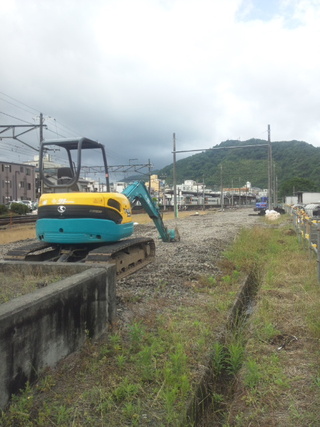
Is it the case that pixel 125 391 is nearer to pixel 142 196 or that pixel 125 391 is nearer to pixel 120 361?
pixel 120 361

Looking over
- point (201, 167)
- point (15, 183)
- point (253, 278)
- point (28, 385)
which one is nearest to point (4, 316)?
point (28, 385)

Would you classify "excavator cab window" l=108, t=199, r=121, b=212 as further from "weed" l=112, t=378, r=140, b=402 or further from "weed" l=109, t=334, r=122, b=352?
"weed" l=112, t=378, r=140, b=402

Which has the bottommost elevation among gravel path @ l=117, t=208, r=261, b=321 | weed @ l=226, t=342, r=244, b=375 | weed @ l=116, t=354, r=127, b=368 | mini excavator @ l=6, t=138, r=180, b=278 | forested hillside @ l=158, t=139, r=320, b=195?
weed @ l=226, t=342, r=244, b=375

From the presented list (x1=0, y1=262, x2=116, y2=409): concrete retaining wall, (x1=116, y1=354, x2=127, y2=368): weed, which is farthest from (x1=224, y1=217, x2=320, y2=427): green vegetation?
(x1=0, y1=262, x2=116, y2=409): concrete retaining wall

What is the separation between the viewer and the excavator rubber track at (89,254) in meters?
7.23

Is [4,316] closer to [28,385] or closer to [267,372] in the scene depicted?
[28,385]

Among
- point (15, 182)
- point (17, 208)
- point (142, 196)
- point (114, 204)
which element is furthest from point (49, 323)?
point (15, 182)

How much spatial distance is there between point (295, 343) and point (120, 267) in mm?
4123

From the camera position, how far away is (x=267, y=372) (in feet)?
13.7

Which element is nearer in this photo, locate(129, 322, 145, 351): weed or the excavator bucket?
locate(129, 322, 145, 351): weed

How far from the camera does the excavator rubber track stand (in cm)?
723

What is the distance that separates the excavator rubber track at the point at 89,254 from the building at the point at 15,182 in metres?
57.7

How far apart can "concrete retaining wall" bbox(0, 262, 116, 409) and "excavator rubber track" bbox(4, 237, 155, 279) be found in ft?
6.57

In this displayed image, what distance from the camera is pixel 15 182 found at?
68.8 meters
